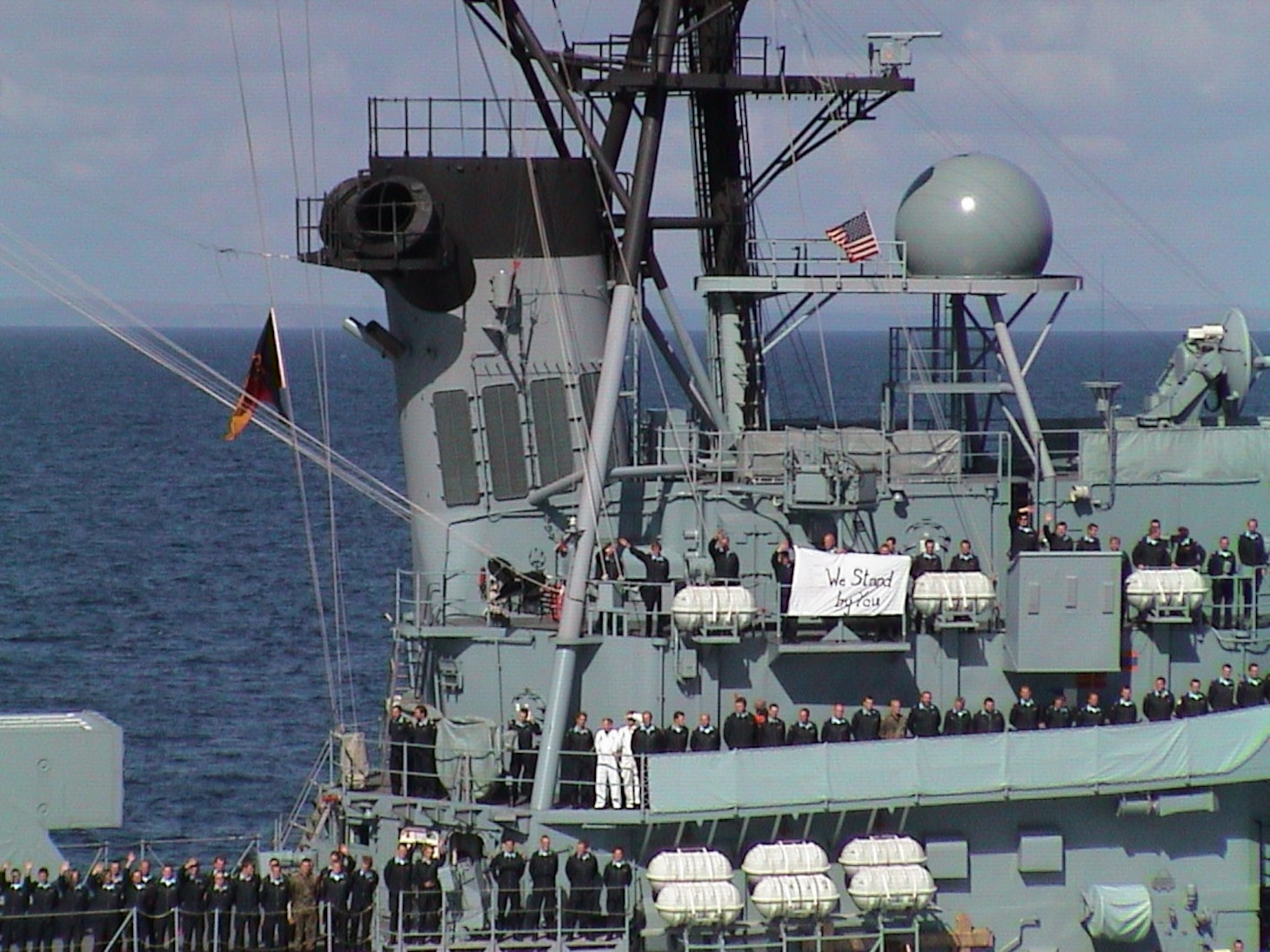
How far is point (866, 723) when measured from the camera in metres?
28.8

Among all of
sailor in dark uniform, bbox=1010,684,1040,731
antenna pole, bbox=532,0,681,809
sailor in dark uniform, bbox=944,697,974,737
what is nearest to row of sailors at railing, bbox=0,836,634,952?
antenna pole, bbox=532,0,681,809

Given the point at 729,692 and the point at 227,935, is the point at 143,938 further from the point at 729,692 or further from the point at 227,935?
the point at 729,692

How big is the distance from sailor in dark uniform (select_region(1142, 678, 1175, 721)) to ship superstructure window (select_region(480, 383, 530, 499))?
28.6 ft

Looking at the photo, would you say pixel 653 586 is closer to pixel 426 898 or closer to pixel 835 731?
pixel 835 731

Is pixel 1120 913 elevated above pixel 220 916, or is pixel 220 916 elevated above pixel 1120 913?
pixel 220 916

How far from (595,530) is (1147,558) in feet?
24.1

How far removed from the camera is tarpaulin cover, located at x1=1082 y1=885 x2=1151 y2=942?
93.0 ft

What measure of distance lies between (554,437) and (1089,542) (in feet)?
23.9

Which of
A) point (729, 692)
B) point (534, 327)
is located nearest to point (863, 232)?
point (534, 327)

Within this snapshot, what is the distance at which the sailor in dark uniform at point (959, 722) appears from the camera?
2898cm

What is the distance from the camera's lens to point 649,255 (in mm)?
32656

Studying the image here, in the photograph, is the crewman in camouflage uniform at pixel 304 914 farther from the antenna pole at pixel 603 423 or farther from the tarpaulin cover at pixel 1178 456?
the tarpaulin cover at pixel 1178 456

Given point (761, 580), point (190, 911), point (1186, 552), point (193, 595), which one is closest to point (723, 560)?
point (761, 580)

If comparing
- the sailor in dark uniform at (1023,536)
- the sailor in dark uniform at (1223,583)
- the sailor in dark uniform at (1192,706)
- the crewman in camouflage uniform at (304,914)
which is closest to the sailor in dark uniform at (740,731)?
the sailor in dark uniform at (1023,536)
